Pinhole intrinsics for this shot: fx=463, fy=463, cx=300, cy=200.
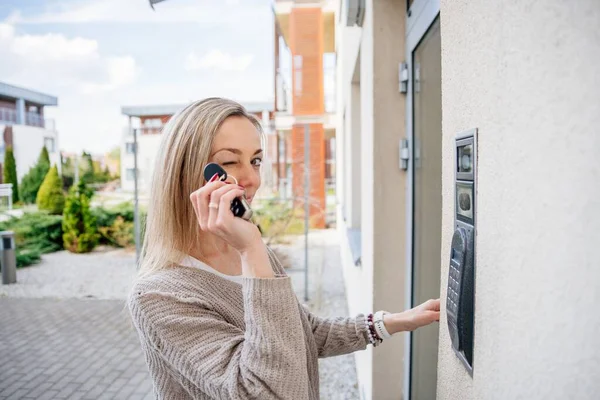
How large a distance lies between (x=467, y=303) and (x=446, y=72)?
0.53 metres

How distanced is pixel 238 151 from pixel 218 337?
498 mm

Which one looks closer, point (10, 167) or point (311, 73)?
point (311, 73)

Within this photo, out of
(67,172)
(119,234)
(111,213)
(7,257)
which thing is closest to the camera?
(7,257)

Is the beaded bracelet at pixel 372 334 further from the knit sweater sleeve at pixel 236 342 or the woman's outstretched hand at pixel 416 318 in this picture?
the knit sweater sleeve at pixel 236 342

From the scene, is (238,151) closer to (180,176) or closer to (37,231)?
(180,176)

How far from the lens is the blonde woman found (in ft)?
3.35

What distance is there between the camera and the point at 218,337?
3.63 ft

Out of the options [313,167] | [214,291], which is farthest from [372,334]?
[313,167]

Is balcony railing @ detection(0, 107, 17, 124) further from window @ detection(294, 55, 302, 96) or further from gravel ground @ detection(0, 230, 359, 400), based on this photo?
window @ detection(294, 55, 302, 96)

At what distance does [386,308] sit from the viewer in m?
2.44

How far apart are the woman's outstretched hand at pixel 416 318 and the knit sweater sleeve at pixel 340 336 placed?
9cm

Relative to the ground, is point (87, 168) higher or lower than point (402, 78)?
lower

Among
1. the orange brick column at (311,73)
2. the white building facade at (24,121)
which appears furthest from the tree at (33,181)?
the orange brick column at (311,73)

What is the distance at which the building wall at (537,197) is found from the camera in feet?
1.85
